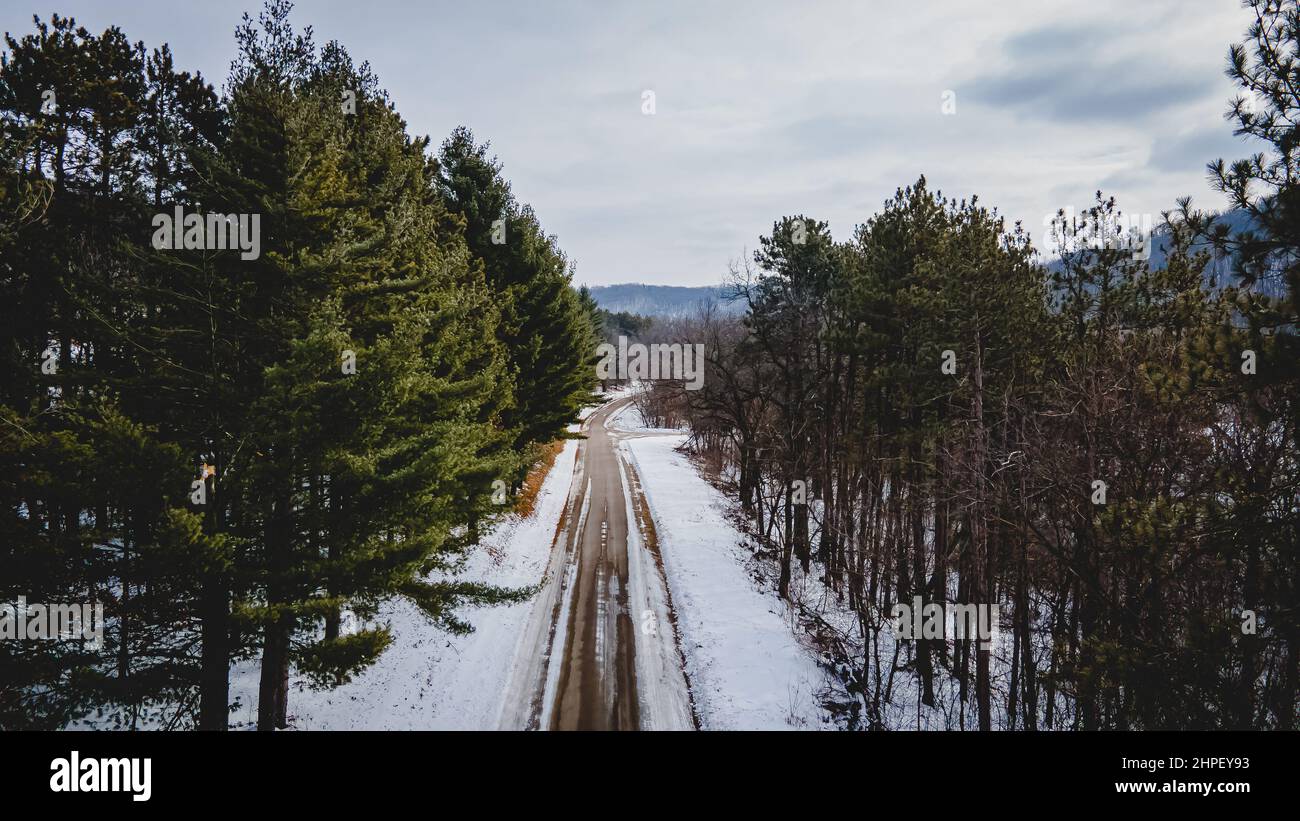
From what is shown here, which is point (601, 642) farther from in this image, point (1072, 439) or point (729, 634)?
point (1072, 439)

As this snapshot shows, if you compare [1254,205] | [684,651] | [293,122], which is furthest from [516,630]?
[1254,205]

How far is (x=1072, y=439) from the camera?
507 inches

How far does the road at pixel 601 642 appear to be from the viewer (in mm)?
12461

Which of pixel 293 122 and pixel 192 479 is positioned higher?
pixel 293 122

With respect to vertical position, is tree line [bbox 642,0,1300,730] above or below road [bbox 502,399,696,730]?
above

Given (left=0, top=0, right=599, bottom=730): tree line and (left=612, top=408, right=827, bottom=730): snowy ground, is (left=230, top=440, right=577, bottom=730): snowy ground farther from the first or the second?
(left=612, top=408, right=827, bottom=730): snowy ground

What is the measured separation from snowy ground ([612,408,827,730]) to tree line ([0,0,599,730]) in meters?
6.71

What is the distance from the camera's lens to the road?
12.5 meters

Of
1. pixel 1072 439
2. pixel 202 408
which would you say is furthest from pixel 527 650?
pixel 1072 439

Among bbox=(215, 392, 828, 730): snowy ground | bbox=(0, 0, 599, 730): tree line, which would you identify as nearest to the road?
bbox=(215, 392, 828, 730): snowy ground
